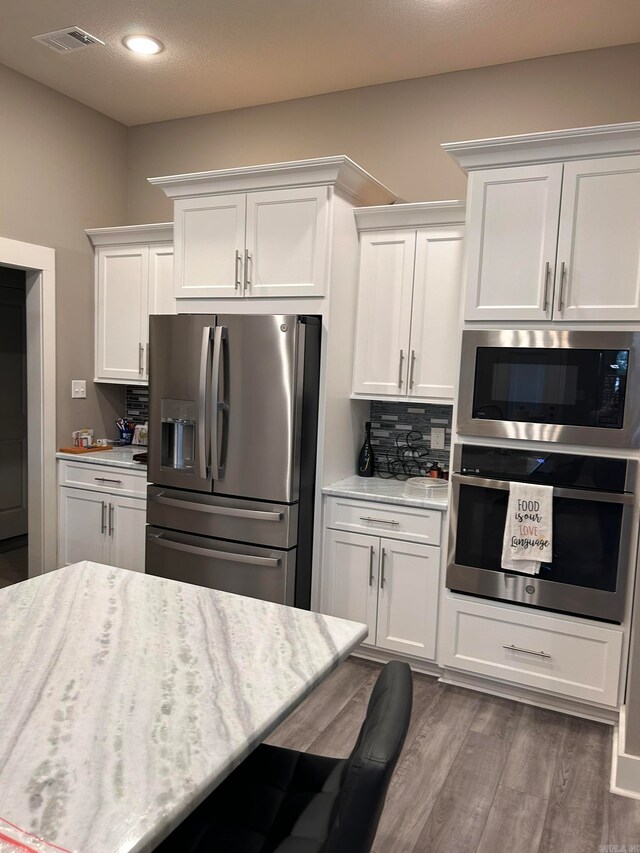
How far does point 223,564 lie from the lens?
127 inches

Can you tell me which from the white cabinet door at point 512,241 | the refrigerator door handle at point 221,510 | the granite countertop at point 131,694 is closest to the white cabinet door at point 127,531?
the refrigerator door handle at point 221,510

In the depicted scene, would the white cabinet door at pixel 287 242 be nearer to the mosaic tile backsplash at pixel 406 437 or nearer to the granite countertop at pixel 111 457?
the mosaic tile backsplash at pixel 406 437

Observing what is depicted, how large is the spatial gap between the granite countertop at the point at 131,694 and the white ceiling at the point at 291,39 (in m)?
2.63

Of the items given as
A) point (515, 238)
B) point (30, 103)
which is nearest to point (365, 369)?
point (515, 238)

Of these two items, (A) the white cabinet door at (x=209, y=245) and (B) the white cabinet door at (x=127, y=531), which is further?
(B) the white cabinet door at (x=127, y=531)

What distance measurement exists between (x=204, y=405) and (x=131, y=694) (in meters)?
2.10

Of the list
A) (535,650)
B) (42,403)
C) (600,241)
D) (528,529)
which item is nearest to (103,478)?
(42,403)

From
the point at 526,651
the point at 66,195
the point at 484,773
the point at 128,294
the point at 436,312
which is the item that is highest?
the point at 66,195

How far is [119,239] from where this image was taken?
4047mm

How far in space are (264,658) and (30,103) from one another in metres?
3.71

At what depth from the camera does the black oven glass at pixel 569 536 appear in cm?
259

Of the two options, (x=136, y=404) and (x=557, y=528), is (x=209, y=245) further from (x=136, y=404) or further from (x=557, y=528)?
(x=557, y=528)

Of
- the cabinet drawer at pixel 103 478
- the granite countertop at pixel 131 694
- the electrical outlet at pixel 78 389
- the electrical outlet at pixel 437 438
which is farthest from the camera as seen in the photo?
the electrical outlet at pixel 78 389

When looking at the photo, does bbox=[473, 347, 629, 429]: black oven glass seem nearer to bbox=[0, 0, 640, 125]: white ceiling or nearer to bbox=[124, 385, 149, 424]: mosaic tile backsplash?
bbox=[0, 0, 640, 125]: white ceiling
